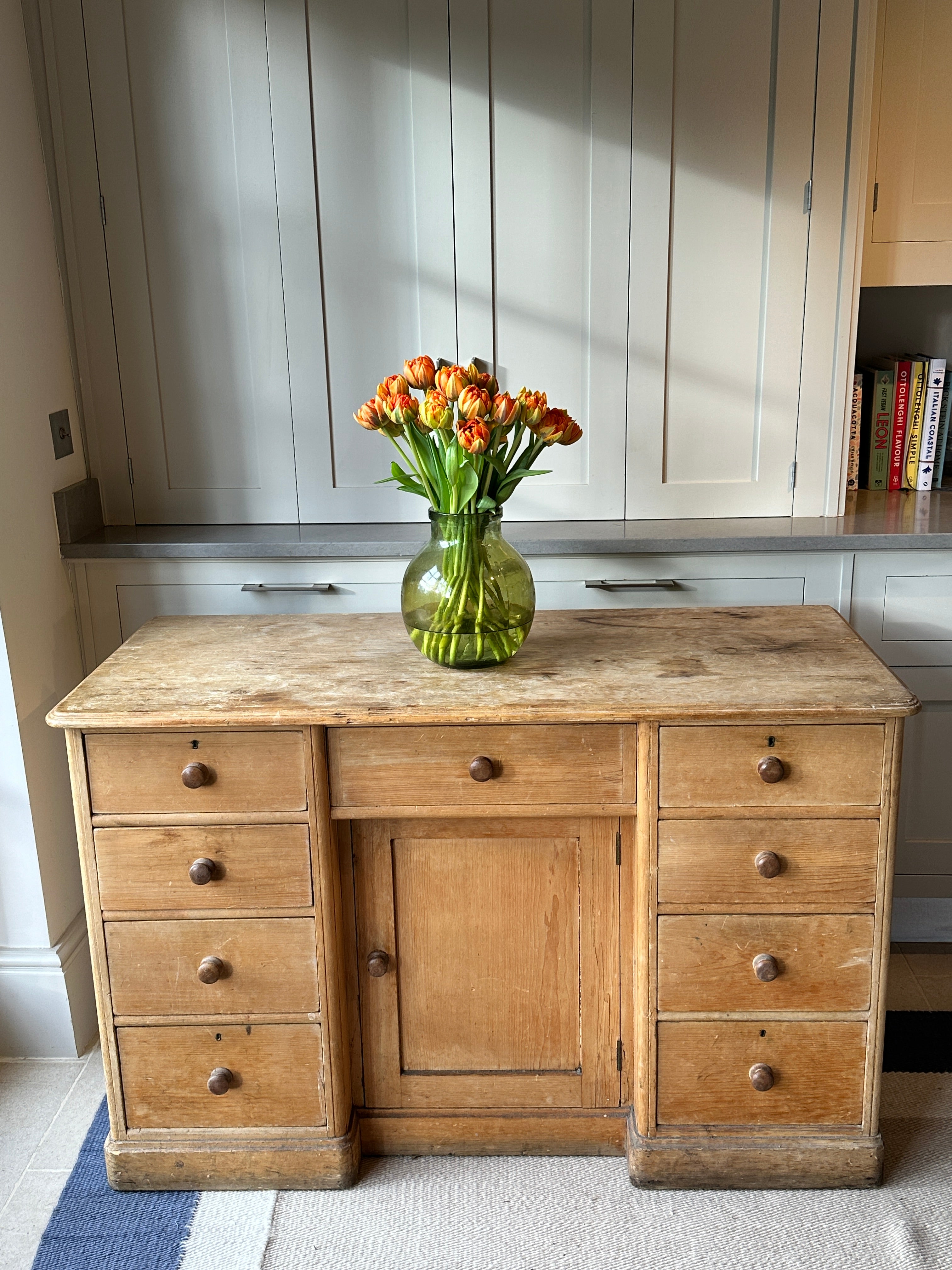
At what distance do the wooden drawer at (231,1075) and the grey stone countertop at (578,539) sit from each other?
3.14ft

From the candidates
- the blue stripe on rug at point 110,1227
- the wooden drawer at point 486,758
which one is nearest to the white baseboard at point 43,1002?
the blue stripe on rug at point 110,1227

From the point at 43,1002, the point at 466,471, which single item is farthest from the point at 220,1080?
the point at 466,471

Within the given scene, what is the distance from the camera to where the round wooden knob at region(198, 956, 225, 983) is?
1.75m

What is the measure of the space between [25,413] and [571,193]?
1215 mm

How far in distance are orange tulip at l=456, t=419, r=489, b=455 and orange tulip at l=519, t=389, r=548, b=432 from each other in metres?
0.10

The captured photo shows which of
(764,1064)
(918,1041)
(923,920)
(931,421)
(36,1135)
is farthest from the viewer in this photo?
(931,421)

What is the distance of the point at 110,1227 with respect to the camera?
1799 millimetres

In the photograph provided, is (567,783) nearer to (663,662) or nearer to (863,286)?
(663,662)

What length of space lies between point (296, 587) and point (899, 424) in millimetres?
1494

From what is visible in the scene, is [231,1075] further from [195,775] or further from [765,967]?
[765,967]

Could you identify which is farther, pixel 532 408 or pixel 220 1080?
pixel 220 1080

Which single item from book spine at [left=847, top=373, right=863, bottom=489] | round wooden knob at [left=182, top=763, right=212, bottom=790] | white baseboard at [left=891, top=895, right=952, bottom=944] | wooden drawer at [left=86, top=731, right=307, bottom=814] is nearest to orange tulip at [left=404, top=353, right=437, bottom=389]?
wooden drawer at [left=86, top=731, right=307, bottom=814]

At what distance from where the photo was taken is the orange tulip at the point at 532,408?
166 centimetres

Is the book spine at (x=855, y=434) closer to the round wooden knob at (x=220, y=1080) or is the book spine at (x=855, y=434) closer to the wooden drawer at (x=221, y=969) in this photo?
the wooden drawer at (x=221, y=969)
